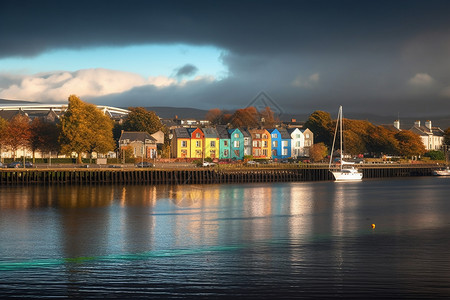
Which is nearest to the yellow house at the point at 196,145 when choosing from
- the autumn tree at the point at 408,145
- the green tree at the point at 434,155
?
the autumn tree at the point at 408,145

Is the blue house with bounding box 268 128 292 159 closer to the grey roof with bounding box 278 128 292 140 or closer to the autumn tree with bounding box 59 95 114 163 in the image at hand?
the grey roof with bounding box 278 128 292 140

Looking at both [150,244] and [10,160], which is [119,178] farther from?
[150,244]

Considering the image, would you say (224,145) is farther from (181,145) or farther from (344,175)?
(344,175)

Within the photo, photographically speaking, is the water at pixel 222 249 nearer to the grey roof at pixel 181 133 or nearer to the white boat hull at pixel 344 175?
the white boat hull at pixel 344 175

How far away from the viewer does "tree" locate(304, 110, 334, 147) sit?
121 meters

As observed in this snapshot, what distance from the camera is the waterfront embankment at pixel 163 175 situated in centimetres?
6894

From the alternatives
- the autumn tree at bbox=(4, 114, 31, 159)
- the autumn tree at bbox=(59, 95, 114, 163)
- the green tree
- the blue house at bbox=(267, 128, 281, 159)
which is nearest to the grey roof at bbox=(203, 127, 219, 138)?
the blue house at bbox=(267, 128, 281, 159)

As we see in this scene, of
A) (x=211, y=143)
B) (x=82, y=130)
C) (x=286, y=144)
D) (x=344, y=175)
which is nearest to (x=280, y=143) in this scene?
(x=286, y=144)

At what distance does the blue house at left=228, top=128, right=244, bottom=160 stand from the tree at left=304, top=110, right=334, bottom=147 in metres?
22.9

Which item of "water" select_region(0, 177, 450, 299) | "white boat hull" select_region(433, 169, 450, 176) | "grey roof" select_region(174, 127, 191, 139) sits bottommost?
"water" select_region(0, 177, 450, 299)

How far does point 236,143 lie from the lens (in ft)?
350

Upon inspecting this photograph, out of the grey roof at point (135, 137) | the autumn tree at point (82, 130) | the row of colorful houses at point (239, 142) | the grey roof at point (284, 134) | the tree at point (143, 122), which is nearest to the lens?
the autumn tree at point (82, 130)

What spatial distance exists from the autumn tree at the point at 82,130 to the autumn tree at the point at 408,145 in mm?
68749

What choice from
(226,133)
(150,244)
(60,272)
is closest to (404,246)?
(150,244)
